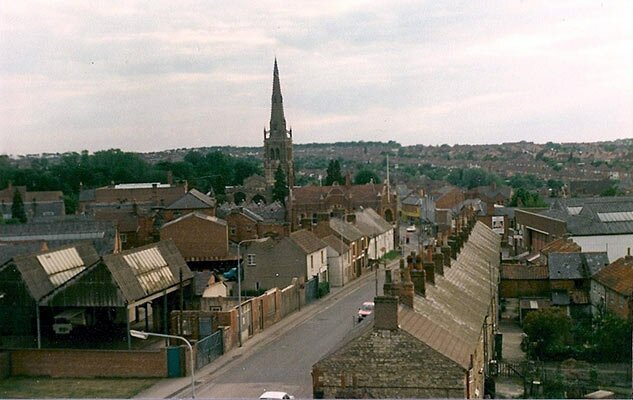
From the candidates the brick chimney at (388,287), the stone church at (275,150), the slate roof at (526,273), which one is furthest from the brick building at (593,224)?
the stone church at (275,150)

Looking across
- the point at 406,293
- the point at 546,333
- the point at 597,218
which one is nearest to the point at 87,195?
the point at 597,218

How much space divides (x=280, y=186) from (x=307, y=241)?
69.0 metres

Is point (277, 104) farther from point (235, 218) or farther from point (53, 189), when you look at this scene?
point (235, 218)

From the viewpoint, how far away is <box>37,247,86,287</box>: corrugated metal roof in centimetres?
3838

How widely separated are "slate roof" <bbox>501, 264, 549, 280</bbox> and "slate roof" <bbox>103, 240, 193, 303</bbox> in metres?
19.9

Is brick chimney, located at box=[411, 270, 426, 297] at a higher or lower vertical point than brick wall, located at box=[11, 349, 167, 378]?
higher

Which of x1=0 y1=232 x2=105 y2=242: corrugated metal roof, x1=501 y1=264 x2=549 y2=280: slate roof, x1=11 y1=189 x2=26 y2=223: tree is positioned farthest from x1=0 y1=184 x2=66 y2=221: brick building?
x1=501 y1=264 x2=549 y2=280: slate roof

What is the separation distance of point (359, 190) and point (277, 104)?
40.3 m

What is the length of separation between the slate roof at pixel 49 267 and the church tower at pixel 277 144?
9410 centimetres

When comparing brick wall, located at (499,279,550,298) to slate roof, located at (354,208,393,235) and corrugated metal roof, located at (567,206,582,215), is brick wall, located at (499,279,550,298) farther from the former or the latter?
slate roof, located at (354,208,393,235)

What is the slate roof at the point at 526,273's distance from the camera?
156 feet

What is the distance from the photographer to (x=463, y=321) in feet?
82.6

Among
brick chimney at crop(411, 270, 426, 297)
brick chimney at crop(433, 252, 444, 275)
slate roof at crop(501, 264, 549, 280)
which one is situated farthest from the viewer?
slate roof at crop(501, 264, 549, 280)

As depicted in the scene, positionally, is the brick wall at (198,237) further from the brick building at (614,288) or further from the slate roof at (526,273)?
the brick building at (614,288)
